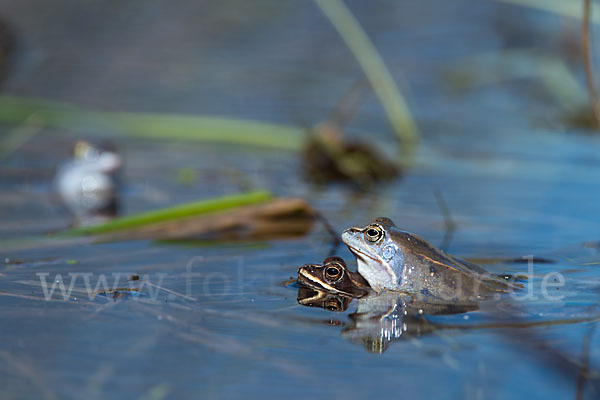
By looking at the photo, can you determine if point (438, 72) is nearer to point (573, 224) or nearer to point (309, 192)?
point (309, 192)

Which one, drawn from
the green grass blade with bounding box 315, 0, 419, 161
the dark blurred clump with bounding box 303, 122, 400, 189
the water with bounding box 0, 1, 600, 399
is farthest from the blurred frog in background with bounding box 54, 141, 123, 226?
the green grass blade with bounding box 315, 0, 419, 161

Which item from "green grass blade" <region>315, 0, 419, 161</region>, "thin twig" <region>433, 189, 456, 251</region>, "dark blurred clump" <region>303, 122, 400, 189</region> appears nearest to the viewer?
"thin twig" <region>433, 189, 456, 251</region>

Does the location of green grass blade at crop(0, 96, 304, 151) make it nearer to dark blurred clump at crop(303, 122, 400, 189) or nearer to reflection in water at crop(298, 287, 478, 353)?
dark blurred clump at crop(303, 122, 400, 189)

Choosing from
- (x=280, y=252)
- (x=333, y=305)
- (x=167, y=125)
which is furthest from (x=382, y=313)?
(x=167, y=125)

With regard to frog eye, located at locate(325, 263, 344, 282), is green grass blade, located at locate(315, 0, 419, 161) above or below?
above

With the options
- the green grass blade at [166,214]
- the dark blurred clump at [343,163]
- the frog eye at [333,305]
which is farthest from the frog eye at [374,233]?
the dark blurred clump at [343,163]

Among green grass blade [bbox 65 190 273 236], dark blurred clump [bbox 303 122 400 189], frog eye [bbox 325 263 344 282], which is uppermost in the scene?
dark blurred clump [bbox 303 122 400 189]

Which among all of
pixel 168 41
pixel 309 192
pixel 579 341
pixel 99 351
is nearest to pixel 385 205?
pixel 309 192
